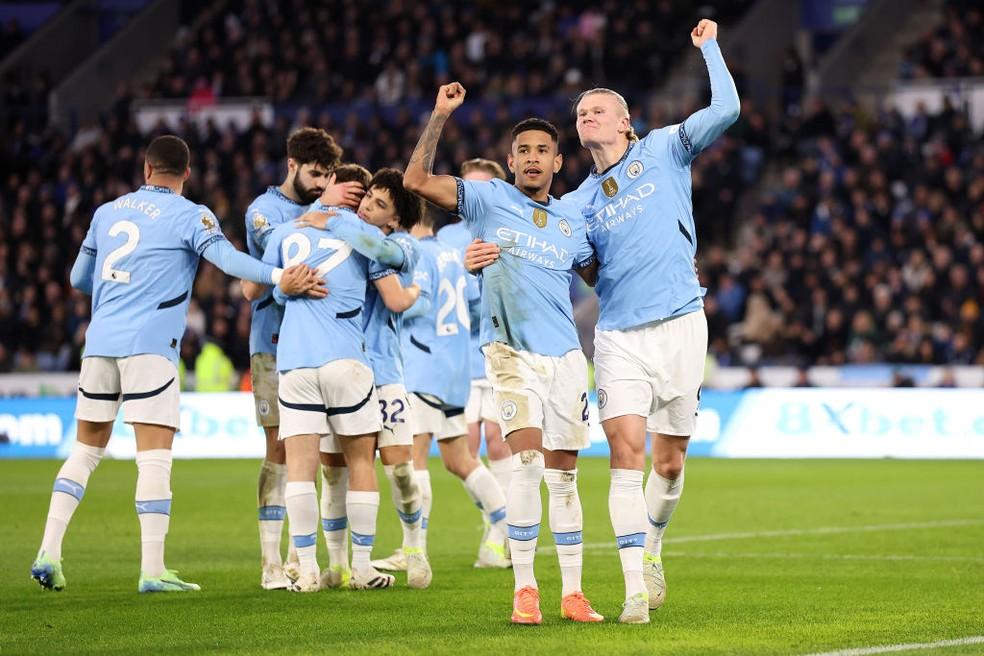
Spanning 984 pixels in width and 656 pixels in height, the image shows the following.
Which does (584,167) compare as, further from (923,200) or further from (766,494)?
(766,494)

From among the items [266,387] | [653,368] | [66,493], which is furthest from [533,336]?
[66,493]

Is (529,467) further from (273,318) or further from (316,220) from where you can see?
(273,318)

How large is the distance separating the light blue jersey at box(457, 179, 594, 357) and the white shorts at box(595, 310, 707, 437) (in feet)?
0.72

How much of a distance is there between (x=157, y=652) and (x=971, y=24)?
2545 centimetres

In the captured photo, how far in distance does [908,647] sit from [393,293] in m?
3.54

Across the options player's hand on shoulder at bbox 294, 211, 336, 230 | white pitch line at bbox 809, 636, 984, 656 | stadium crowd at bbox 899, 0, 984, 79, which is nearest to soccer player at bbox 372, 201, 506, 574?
player's hand on shoulder at bbox 294, 211, 336, 230

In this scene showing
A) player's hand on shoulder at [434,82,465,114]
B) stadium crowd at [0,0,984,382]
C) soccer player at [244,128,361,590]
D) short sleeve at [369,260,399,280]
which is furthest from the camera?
stadium crowd at [0,0,984,382]

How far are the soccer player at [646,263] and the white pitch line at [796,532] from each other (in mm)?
3670

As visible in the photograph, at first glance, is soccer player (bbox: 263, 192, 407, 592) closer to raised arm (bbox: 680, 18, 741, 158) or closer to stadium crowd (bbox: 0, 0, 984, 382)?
raised arm (bbox: 680, 18, 741, 158)

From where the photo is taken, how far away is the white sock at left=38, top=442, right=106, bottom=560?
8.65 meters

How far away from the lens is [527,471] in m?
7.46

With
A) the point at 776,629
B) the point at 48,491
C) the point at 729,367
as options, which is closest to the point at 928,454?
the point at 729,367

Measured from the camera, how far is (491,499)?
10055mm

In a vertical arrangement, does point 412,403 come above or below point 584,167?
below
